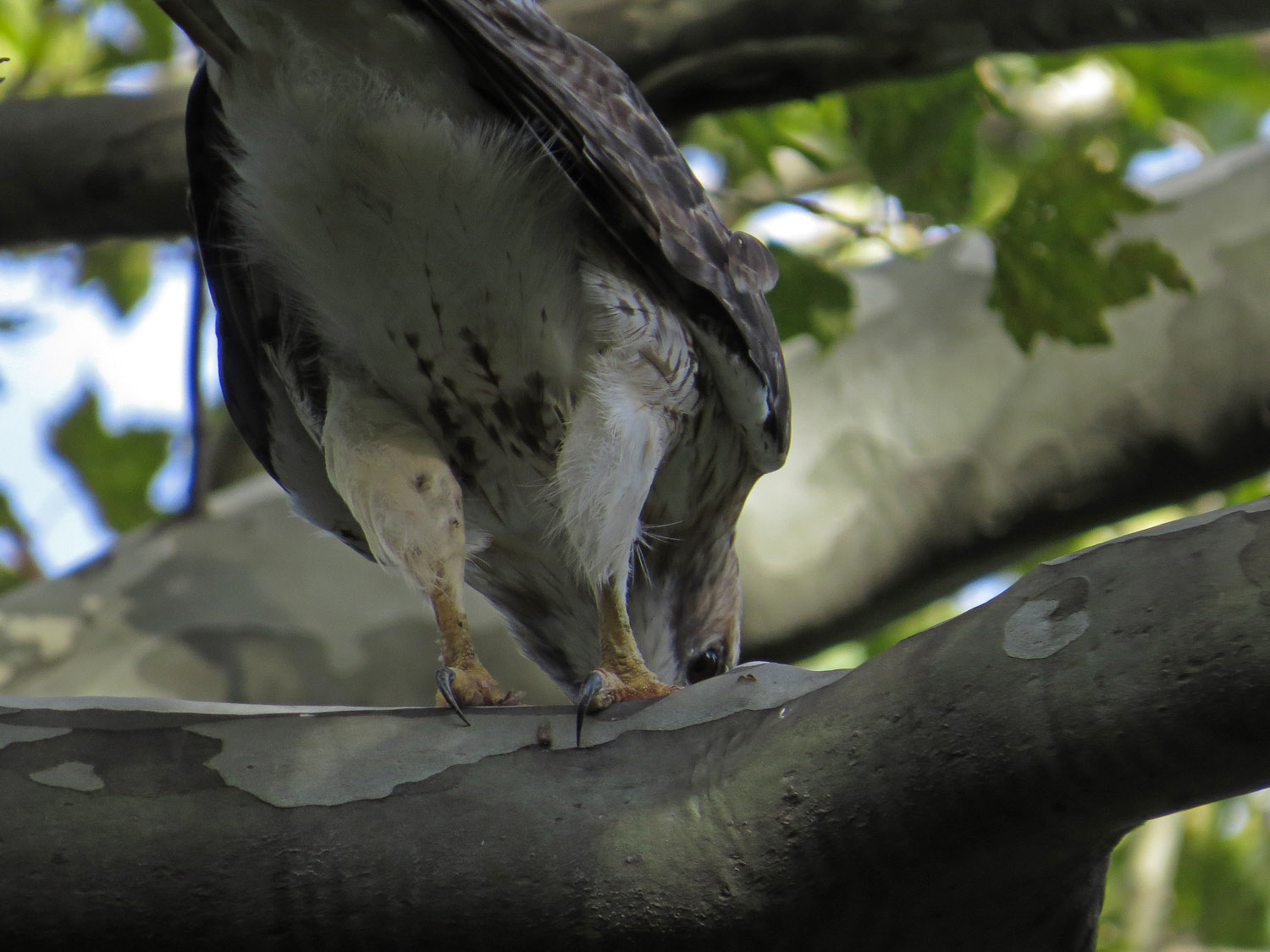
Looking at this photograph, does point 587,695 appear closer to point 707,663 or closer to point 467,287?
point 467,287

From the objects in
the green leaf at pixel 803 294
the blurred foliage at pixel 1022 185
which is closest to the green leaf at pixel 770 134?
the blurred foliage at pixel 1022 185

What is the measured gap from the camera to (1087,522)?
15.4 ft

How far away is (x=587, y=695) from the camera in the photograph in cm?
220

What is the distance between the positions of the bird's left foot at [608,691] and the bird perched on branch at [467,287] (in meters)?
0.01

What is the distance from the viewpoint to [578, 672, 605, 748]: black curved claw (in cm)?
207

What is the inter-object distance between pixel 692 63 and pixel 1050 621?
2.35m

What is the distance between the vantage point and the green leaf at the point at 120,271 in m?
7.11

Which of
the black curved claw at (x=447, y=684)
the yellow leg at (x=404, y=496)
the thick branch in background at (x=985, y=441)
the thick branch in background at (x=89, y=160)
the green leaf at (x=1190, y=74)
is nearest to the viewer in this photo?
the black curved claw at (x=447, y=684)

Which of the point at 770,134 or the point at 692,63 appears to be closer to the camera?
the point at 692,63

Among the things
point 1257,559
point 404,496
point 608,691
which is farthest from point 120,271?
point 1257,559

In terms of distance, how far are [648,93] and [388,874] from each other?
2.44 metres

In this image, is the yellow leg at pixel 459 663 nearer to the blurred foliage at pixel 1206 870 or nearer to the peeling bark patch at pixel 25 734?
the peeling bark patch at pixel 25 734

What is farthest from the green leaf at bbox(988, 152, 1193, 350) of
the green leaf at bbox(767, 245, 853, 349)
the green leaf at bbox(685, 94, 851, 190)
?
the green leaf at bbox(685, 94, 851, 190)

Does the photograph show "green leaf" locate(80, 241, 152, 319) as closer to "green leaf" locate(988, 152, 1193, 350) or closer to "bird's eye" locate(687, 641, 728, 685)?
"bird's eye" locate(687, 641, 728, 685)
